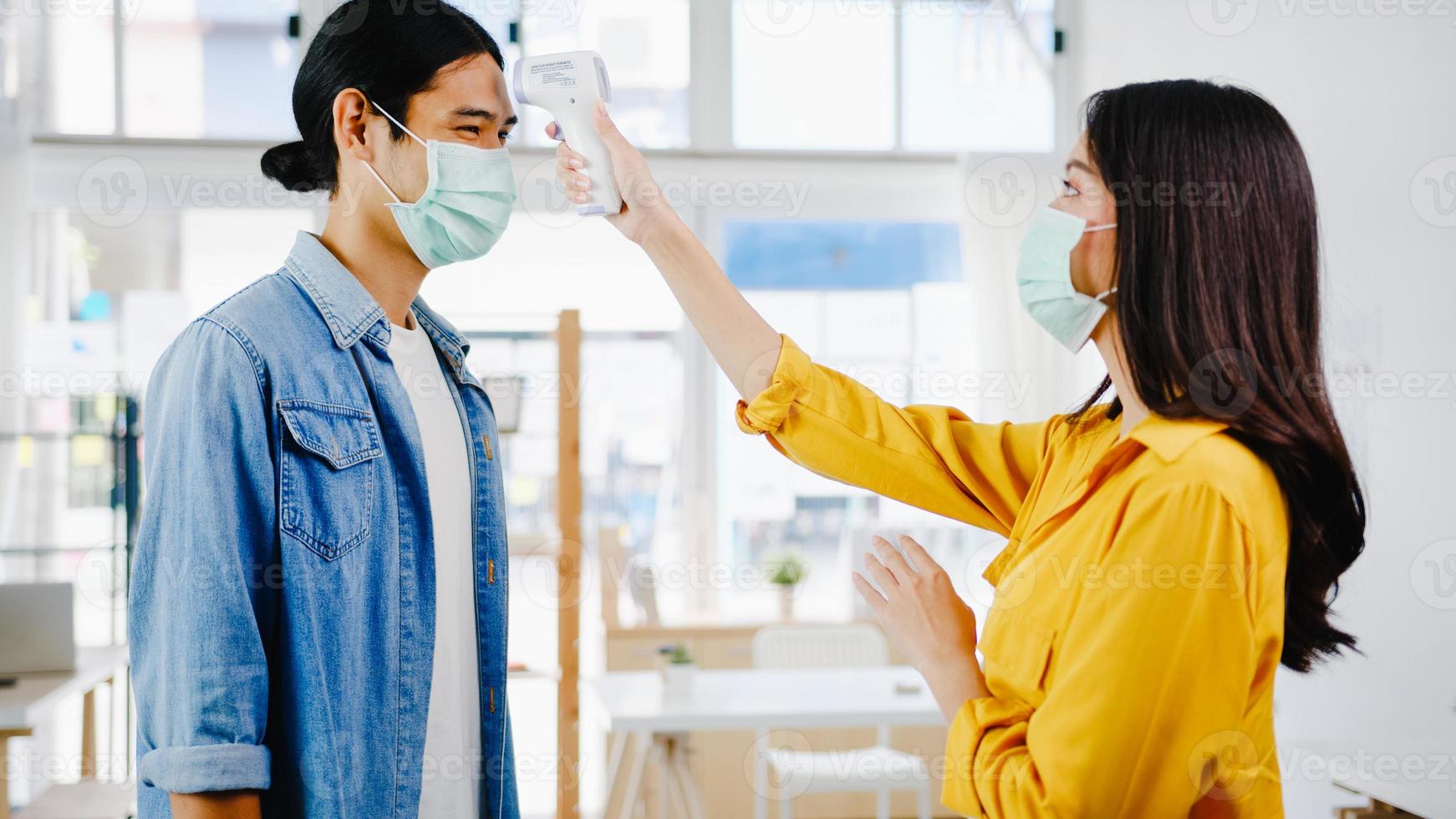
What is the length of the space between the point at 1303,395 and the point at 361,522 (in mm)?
976

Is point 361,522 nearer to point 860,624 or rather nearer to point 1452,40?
point 1452,40

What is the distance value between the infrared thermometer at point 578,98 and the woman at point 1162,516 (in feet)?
1.77

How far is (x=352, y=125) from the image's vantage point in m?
1.41

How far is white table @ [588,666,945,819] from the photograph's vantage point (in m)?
3.16

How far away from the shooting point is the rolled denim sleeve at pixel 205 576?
1057 millimetres

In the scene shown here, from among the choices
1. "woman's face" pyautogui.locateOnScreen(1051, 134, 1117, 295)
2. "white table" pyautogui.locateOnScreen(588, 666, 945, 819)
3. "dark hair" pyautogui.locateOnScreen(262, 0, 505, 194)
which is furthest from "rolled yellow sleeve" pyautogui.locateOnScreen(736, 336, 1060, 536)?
"white table" pyautogui.locateOnScreen(588, 666, 945, 819)

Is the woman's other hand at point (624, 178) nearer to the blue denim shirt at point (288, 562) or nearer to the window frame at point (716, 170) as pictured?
the blue denim shirt at point (288, 562)

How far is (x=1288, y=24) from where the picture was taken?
3385 mm

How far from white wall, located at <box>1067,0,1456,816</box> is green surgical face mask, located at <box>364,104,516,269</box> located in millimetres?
2181
